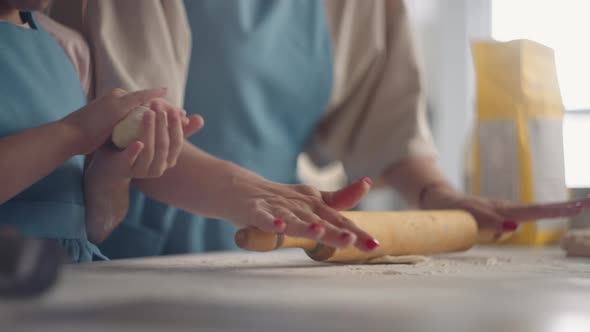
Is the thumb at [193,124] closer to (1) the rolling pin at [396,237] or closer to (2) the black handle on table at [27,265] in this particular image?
(1) the rolling pin at [396,237]

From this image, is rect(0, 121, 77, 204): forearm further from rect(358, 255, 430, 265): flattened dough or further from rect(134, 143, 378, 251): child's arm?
rect(358, 255, 430, 265): flattened dough

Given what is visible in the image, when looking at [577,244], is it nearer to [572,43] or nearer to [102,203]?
[102,203]

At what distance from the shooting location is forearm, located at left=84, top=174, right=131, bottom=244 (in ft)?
1.81

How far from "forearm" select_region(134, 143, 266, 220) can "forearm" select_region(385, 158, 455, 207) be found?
36 centimetres

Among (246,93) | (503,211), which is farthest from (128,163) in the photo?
(503,211)

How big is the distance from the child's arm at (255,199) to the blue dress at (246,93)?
128mm

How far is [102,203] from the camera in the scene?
57cm

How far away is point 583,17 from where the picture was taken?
128cm

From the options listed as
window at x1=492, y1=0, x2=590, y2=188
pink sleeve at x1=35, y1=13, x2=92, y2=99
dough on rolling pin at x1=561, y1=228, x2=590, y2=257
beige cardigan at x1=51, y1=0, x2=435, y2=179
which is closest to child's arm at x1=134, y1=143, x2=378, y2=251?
pink sleeve at x1=35, y1=13, x2=92, y2=99

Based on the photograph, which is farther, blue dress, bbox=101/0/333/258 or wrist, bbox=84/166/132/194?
blue dress, bbox=101/0/333/258

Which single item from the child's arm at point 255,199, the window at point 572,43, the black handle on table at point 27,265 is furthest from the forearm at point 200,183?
the window at point 572,43

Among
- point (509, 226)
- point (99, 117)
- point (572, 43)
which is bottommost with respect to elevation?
point (509, 226)

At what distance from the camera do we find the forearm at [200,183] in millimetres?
559

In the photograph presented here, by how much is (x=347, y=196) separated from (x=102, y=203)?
0.68 ft
